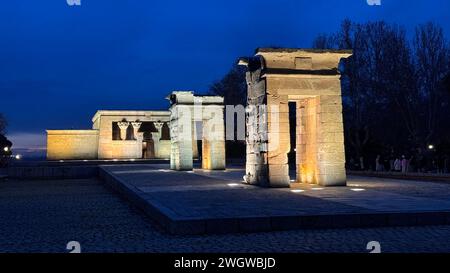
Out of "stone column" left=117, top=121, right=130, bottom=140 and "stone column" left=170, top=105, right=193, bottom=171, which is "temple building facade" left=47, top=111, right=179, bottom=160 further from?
"stone column" left=170, top=105, right=193, bottom=171

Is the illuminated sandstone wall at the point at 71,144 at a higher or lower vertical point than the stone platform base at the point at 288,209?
higher

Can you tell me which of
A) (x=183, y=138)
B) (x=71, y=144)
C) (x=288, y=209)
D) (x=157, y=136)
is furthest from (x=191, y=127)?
(x=71, y=144)

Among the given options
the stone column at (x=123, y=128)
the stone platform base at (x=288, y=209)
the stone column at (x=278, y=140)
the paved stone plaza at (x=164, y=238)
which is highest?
the stone column at (x=123, y=128)

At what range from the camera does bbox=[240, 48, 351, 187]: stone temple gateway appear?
1656cm

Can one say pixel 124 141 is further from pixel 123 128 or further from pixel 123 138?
pixel 123 128

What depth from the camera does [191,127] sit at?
31.1m

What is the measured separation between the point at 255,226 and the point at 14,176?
2595 cm

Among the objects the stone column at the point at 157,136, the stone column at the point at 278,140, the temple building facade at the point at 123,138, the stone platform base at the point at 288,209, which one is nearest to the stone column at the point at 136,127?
the temple building facade at the point at 123,138

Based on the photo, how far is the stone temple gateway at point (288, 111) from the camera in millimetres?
16562

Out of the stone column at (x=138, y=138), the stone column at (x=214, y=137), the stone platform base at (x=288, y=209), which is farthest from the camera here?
the stone column at (x=138, y=138)

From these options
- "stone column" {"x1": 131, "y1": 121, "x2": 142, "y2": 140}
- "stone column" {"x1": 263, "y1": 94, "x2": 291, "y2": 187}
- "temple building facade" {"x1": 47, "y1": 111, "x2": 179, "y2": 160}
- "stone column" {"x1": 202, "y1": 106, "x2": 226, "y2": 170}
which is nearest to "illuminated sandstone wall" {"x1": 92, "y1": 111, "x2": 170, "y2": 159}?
"temple building facade" {"x1": 47, "y1": 111, "x2": 179, "y2": 160}

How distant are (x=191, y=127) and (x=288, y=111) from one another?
48.3ft

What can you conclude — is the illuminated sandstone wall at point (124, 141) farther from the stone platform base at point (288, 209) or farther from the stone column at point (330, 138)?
the stone platform base at point (288, 209)
